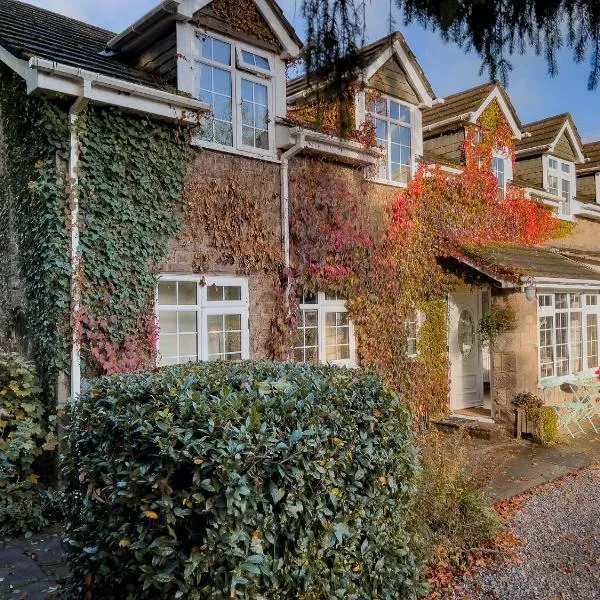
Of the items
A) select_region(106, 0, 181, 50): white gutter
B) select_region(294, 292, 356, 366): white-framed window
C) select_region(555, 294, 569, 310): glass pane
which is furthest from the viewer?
select_region(555, 294, 569, 310): glass pane

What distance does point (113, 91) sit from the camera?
6.97 meters

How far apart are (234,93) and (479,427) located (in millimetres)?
7568

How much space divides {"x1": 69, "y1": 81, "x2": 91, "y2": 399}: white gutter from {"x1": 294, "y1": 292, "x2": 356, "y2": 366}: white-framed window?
12.5ft

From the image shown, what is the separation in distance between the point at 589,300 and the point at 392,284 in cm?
648

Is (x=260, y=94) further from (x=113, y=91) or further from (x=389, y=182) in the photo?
(x=389, y=182)

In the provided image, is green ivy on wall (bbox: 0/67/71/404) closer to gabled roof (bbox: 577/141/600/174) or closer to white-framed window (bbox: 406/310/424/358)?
white-framed window (bbox: 406/310/424/358)

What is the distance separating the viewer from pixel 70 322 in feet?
22.4

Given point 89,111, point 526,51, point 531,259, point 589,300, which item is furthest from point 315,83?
point 589,300

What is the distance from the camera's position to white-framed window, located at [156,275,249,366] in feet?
26.2

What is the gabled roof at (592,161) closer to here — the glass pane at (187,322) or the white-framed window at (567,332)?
the white-framed window at (567,332)

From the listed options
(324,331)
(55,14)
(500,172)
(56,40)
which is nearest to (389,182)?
(324,331)

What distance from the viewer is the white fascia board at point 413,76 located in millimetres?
11211

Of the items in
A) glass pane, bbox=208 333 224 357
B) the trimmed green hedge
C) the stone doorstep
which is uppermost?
glass pane, bbox=208 333 224 357

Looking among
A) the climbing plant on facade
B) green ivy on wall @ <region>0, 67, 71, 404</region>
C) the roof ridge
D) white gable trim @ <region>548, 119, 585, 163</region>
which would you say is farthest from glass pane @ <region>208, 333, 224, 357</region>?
white gable trim @ <region>548, 119, 585, 163</region>
